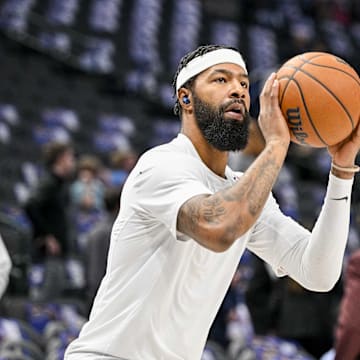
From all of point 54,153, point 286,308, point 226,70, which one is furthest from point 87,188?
point 226,70

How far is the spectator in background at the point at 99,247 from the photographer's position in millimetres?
6098

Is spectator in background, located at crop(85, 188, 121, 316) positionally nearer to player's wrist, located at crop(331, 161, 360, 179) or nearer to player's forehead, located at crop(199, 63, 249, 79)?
player's forehead, located at crop(199, 63, 249, 79)

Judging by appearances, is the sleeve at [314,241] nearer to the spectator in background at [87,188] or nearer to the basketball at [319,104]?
the basketball at [319,104]

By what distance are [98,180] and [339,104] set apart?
613 cm

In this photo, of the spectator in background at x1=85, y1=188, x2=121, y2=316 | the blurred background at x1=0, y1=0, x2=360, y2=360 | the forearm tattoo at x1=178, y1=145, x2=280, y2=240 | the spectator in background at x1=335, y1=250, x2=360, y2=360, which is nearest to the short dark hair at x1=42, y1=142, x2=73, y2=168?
the blurred background at x1=0, y1=0, x2=360, y2=360

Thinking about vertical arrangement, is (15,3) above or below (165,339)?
below

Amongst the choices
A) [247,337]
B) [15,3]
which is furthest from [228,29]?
[247,337]

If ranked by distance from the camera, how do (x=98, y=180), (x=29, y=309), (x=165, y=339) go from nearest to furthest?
1. (x=165, y=339)
2. (x=29, y=309)
3. (x=98, y=180)

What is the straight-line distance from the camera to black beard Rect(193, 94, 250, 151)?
3154mm

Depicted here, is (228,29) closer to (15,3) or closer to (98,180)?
(15,3)

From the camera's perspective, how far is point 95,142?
467 inches

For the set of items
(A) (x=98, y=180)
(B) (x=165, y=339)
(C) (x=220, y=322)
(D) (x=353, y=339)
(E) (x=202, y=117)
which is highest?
(E) (x=202, y=117)

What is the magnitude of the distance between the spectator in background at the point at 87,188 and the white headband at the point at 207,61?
17.2 ft

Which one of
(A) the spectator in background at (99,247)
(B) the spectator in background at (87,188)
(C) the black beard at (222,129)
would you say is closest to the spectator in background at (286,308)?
(A) the spectator in background at (99,247)
